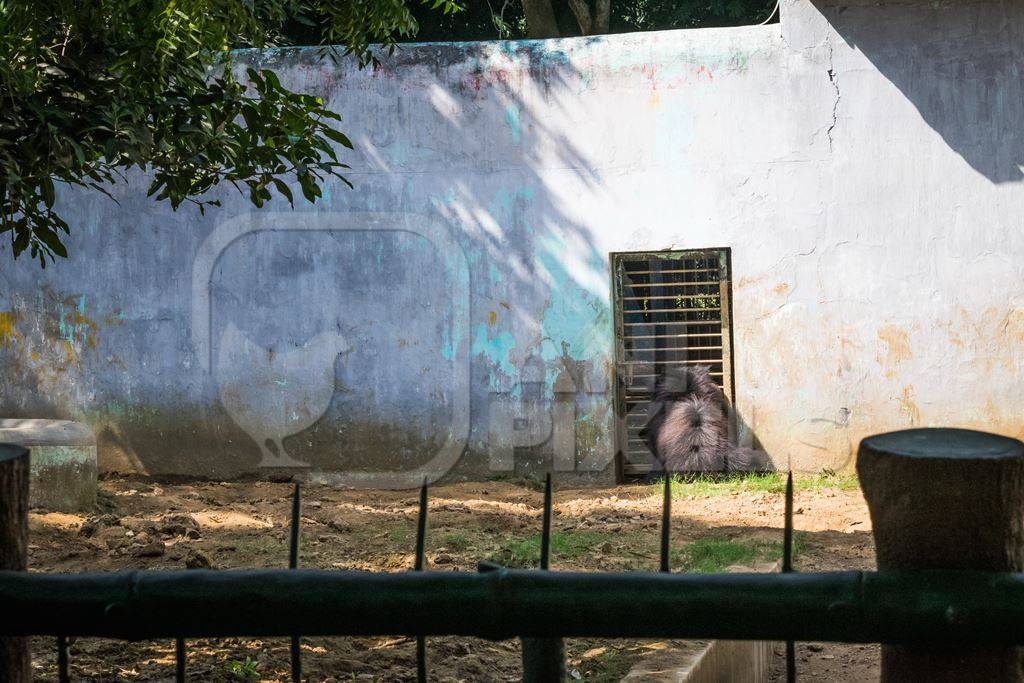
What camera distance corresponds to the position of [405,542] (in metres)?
5.99

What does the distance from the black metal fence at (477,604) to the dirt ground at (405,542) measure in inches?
84.3

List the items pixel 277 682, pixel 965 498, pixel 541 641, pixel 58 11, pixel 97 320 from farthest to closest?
pixel 97 320, pixel 277 682, pixel 58 11, pixel 541 641, pixel 965 498

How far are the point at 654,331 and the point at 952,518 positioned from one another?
6488 millimetres

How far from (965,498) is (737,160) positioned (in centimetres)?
645

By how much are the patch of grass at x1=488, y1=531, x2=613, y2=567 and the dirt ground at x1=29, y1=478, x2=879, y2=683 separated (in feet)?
→ 0.04

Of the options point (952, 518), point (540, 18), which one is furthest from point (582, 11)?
point (952, 518)

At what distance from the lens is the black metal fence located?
1511 mm

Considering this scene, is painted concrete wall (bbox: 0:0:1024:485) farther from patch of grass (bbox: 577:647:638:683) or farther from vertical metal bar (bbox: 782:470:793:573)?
vertical metal bar (bbox: 782:470:793:573)

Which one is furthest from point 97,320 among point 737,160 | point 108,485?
point 737,160

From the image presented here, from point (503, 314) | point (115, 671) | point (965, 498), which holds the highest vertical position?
point (503, 314)

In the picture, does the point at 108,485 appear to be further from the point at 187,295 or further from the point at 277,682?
the point at 277,682

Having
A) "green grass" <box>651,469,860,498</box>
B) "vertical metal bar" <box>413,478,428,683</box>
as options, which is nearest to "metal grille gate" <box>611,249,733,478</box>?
"green grass" <box>651,469,860,498</box>

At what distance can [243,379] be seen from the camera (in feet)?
26.6

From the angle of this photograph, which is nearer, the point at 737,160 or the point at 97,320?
the point at 737,160
